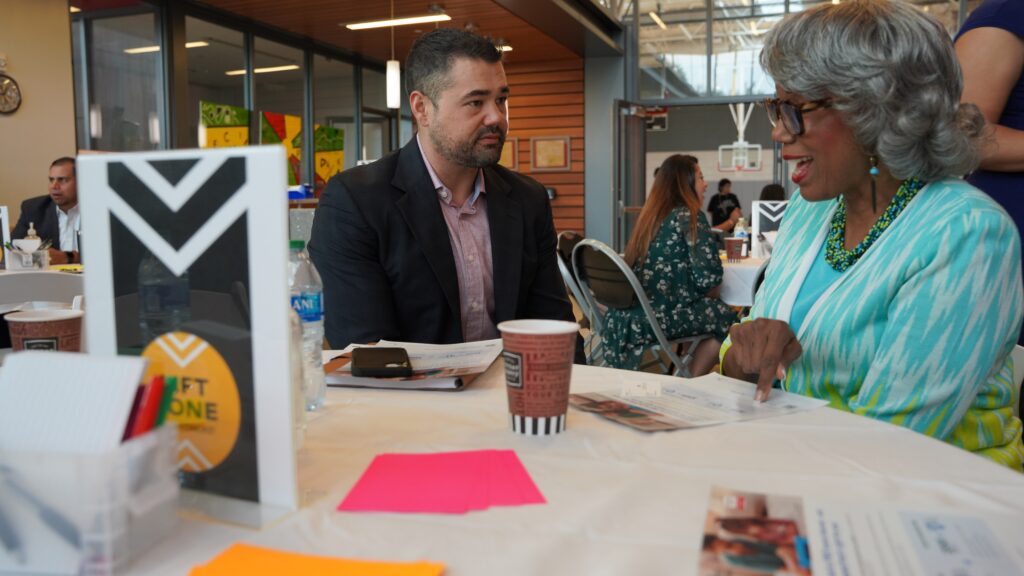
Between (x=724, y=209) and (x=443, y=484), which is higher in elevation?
(x=724, y=209)

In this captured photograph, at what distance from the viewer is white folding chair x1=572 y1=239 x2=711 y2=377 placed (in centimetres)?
383

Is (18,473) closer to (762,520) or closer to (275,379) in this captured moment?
(275,379)

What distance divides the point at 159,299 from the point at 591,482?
1.53 feet

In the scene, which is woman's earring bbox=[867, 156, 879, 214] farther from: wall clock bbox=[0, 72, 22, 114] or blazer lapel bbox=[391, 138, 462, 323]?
wall clock bbox=[0, 72, 22, 114]

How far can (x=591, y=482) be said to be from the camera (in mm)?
856

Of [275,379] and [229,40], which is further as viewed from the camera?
[229,40]

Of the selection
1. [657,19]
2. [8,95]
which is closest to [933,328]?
[8,95]

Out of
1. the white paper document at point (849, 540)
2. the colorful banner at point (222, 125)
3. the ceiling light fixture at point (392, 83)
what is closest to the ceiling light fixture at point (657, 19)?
the ceiling light fixture at point (392, 83)

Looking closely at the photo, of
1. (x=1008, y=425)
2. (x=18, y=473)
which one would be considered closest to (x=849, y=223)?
(x=1008, y=425)

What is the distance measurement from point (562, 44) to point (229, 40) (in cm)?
440

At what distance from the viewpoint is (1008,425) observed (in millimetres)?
1375

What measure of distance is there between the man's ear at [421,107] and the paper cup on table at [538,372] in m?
1.61

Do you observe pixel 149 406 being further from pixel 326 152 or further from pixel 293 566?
pixel 326 152

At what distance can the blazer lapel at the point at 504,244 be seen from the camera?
225 cm
